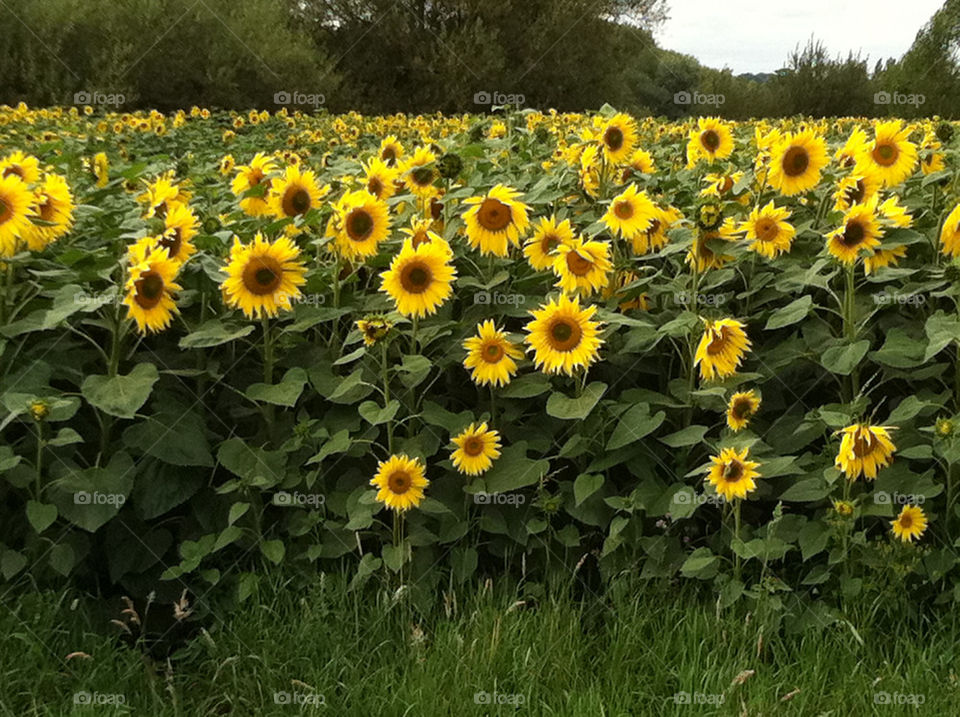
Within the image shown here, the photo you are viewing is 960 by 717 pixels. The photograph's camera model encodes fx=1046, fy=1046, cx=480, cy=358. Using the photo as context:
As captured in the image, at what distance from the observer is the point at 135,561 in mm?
3400

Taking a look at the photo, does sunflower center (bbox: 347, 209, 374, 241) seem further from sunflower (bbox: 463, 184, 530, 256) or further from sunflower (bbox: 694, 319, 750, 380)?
sunflower (bbox: 694, 319, 750, 380)

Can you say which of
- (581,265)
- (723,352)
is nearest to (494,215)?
(581,265)

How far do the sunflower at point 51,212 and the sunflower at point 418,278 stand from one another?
43.6 inches

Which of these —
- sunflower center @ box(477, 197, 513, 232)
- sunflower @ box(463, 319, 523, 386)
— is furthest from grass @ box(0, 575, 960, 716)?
sunflower center @ box(477, 197, 513, 232)

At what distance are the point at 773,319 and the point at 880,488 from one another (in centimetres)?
61

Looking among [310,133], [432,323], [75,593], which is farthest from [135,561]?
[310,133]

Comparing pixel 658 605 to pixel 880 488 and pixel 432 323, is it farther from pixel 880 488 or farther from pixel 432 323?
pixel 432 323

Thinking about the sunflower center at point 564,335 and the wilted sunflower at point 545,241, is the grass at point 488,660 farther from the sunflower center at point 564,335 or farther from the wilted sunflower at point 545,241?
the wilted sunflower at point 545,241

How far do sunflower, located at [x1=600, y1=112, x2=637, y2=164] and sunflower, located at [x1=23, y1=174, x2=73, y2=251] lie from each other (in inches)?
78.0

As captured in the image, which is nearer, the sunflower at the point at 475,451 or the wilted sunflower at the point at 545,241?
the sunflower at the point at 475,451

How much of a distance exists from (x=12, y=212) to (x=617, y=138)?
2196mm

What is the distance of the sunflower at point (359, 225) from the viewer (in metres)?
3.39

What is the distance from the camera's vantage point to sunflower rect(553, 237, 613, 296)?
3293mm

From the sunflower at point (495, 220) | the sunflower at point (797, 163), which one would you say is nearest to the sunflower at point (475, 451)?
the sunflower at point (495, 220)
